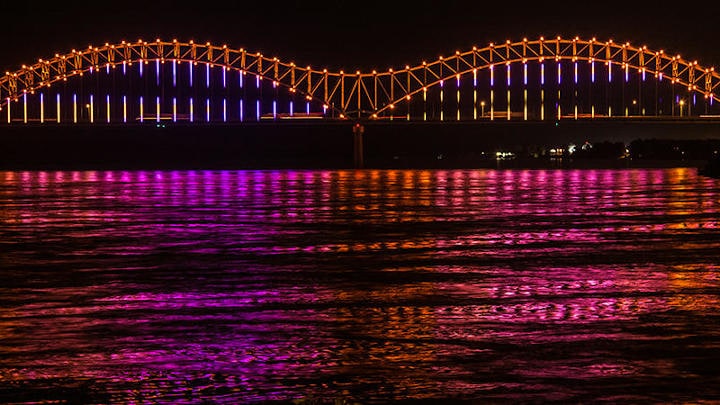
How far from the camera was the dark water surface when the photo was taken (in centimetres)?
858

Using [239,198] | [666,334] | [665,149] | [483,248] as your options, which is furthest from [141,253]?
[665,149]

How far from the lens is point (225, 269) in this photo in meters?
16.3

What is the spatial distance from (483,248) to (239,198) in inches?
854

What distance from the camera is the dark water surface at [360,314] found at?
338 inches

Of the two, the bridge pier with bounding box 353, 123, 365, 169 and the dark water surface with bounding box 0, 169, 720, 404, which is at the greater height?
the bridge pier with bounding box 353, 123, 365, 169

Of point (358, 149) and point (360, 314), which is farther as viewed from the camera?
point (358, 149)

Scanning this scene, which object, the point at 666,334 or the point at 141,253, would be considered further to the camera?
the point at 141,253

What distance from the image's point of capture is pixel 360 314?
38.9 ft

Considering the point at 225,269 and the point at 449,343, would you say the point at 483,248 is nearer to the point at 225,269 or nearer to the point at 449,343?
the point at 225,269

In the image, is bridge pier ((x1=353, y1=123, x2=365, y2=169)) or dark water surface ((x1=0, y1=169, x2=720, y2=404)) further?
bridge pier ((x1=353, y1=123, x2=365, y2=169))

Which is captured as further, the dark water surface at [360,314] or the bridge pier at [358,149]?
the bridge pier at [358,149]

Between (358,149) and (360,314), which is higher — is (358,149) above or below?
Result: above

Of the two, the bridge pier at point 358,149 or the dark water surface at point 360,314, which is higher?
the bridge pier at point 358,149

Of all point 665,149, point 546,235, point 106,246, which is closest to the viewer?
point 106,246
